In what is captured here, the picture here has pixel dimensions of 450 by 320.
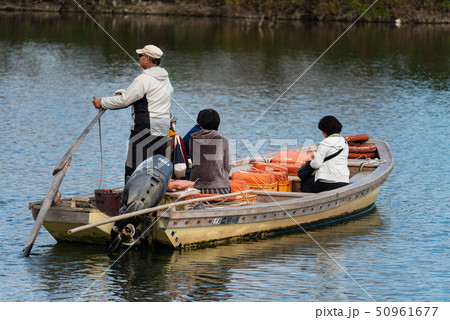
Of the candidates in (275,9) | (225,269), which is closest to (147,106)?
(225,269)

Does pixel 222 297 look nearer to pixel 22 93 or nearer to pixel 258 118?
pixel 258 118

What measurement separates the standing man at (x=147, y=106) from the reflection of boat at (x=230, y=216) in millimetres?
916

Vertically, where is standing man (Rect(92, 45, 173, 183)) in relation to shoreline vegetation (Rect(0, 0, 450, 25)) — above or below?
above

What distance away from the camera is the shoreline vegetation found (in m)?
65.6

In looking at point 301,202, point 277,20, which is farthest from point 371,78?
point 277,20

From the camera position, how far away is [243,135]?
71.2 feet

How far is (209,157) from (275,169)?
87.8 inches

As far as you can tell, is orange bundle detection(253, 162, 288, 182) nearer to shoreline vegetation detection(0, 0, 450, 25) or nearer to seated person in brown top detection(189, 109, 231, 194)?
seated person in brown top detection(189, 109, 231, 194)

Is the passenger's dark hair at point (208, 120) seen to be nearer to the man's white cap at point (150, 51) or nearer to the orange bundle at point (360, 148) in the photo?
the man's white cap at point (150, 51)

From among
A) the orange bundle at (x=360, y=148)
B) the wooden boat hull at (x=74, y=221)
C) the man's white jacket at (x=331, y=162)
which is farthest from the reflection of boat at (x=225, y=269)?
the orange bundle at (x=360, y=148)

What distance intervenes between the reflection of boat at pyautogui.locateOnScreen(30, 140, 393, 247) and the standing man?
3.01 ft

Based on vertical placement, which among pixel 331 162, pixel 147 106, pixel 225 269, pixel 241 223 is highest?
pixel 147 106

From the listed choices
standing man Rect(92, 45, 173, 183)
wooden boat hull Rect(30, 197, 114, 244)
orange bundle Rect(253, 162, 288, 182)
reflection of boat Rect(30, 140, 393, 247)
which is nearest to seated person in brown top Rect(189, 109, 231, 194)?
reflection of boat Rect(30, 140, 393, 247)

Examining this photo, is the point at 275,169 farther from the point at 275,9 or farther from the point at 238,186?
the point at 275,9
